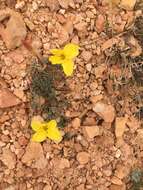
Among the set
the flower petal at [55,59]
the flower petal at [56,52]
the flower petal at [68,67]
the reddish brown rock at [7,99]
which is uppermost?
the flower petal at [56,52]

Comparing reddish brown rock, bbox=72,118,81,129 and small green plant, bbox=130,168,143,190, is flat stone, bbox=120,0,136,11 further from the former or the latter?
small green plant, bbox=130,168,143,190

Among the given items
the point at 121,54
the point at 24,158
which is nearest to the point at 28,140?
the point at 24,158

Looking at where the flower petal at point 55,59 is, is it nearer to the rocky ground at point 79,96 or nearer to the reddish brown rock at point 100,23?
the rocky ground at point 79,96

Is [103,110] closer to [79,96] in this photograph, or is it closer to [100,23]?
[79,96]

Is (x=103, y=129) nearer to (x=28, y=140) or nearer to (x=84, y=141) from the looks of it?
(x=84, y=141)

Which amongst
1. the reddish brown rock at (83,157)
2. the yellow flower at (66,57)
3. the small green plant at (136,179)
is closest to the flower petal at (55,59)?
the yellow flower at (66,57)
